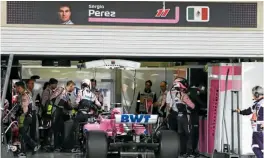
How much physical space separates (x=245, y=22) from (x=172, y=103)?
8.61 feet

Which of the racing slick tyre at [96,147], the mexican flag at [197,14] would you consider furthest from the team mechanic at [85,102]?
the mexican flag at [197,14]

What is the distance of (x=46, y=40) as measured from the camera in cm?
1159

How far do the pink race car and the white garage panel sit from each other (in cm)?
155

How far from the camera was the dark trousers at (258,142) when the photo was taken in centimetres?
1084

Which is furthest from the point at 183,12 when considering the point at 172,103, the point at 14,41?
the point at 14,41

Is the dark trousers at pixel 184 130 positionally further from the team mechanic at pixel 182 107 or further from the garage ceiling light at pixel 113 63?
the garage ceiling light at pixel 113 63

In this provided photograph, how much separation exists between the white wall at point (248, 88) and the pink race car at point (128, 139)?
159cm

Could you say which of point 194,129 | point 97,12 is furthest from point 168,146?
point 97,12

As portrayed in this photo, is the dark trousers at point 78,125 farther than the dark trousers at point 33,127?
No

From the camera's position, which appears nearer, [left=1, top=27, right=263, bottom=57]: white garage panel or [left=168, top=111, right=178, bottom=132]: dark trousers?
[left=1, top=27, right=263, bottom=57]: white garage panel

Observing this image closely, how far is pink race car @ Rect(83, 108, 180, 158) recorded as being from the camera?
34.1 feet

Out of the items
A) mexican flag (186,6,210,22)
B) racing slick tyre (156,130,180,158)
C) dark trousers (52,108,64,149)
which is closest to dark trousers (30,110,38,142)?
dark trousers (52,108,64,149)

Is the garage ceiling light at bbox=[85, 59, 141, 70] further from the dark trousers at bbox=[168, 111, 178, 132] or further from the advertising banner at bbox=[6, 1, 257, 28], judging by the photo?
the dark trousers at bbox=[168, 111, 178, 132]

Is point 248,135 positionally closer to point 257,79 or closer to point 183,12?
point 257,79
